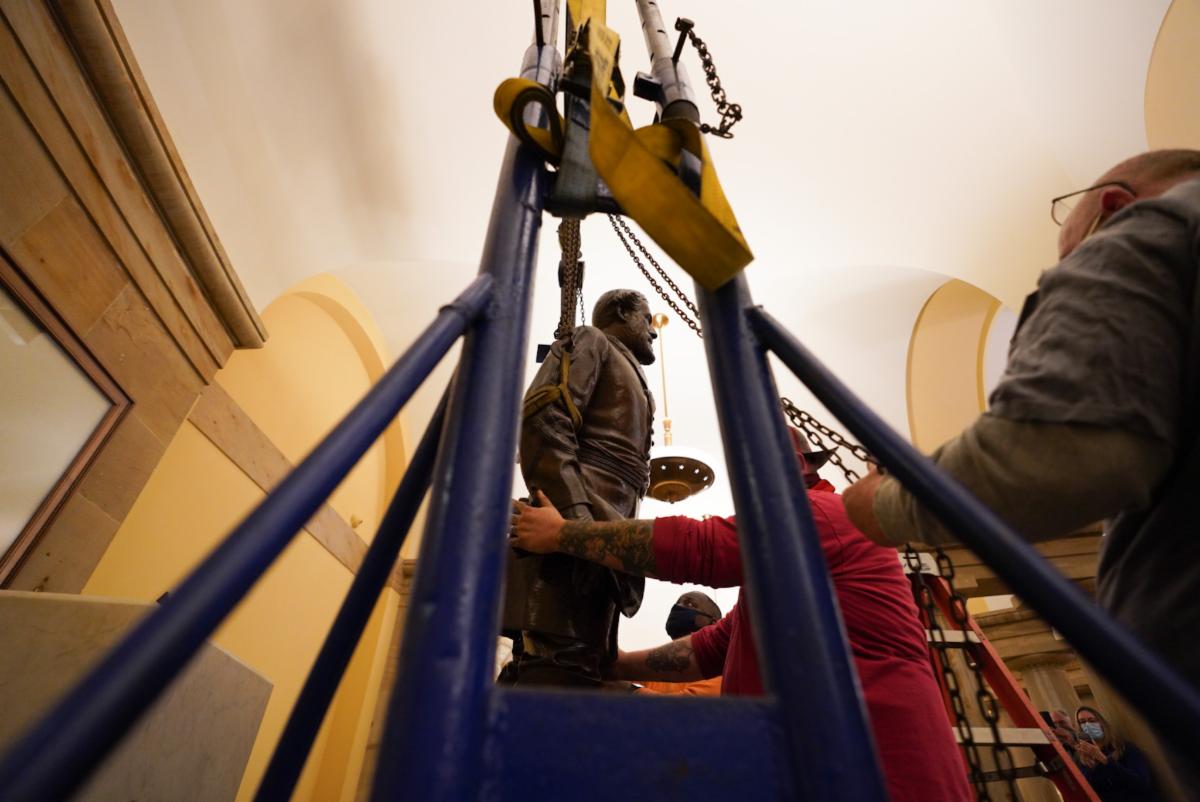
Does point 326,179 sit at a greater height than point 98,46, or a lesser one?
greater

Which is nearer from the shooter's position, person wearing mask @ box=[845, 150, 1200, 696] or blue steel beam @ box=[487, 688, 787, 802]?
blue steel beam @ box=[487, 688, 787, 802]

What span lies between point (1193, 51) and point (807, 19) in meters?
2.20

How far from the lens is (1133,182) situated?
104 centimetres

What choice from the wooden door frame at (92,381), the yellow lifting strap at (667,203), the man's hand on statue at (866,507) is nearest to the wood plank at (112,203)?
the wooden door frame at (92,381)

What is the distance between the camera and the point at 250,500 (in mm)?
3943

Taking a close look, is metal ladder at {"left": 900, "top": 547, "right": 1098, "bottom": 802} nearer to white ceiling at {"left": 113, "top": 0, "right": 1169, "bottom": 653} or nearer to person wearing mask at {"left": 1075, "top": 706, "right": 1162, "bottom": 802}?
person wearing mask at {"left": 1075, "top": 706, "right": 1162, "bottom": 802}

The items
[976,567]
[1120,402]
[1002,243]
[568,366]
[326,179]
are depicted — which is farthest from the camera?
[1002,243]

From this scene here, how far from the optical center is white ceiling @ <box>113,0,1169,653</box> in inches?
125

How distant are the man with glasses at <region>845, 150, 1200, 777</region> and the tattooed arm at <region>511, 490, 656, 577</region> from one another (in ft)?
2.32

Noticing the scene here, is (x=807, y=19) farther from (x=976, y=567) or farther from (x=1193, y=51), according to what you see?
(x=976, y=567)

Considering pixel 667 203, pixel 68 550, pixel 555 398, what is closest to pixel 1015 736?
pixel 555 398

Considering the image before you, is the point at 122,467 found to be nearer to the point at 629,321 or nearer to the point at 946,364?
the point at 629,321

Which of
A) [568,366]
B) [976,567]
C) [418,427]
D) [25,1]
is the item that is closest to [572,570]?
[568,366]

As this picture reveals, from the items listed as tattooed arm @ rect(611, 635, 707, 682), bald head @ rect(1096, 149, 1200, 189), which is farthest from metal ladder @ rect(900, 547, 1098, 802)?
bald head @ rect(1096, 149, 1200, 189)
